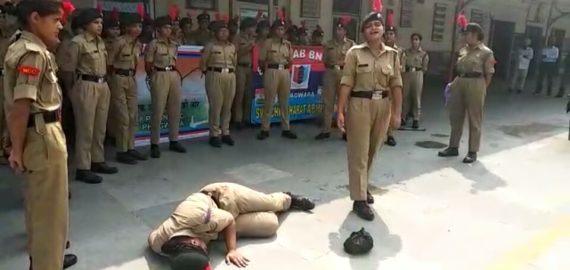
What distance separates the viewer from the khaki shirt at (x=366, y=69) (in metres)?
3.73

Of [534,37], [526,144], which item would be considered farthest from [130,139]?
[534,37]

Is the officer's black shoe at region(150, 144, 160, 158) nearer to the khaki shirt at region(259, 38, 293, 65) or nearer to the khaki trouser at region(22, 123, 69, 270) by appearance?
the khaki shirt at region(259, 38, 293, 65)

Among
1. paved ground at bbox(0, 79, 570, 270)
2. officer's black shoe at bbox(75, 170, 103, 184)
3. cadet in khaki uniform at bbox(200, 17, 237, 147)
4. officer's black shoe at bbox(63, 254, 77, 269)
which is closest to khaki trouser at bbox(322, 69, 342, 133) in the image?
paved ground at bbox(0, 79, 570, 270)

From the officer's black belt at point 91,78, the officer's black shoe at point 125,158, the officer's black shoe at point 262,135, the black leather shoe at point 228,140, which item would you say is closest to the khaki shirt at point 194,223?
the officer's black belt at point 91,78

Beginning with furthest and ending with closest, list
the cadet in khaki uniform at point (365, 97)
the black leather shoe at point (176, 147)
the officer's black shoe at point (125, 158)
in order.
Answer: the black leather shoe at point (176, 147) < the officer's black shoe at point (125, 158) < the cadet in khaki uniform at point (365, 97)

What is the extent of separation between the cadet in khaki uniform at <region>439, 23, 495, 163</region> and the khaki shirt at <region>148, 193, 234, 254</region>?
3637 millimetres

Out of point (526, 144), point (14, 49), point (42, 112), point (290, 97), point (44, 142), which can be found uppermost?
point (14, 49)

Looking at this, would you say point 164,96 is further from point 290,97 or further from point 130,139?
point 290,97

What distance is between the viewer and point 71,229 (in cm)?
334

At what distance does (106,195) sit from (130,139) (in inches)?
46.9

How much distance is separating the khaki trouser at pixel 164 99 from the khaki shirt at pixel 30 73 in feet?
8.82

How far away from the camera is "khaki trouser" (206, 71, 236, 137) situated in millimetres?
5625

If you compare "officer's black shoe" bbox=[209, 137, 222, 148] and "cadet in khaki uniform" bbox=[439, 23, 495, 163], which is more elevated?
"cadet in khaki uniform" bbox=[439, 23, 495, 163]

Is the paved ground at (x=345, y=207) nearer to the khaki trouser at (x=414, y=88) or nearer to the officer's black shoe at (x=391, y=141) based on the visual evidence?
the officer's black shoe at (x=391, y=141)
